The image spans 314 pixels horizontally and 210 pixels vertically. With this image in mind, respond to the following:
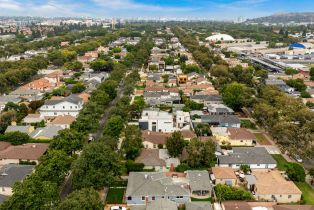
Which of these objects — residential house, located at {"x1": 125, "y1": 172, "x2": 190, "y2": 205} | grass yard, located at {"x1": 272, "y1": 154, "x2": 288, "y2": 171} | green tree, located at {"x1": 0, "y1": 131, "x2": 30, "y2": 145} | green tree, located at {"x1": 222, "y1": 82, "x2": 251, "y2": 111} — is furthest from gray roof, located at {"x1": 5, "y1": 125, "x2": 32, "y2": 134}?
grass yard, located at {"x1": 272, "y1": 154, "x2": 288, "y2": 171}

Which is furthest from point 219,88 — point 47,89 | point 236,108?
point 47,89

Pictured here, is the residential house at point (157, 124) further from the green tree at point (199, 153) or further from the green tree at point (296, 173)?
the green tree at point (296, 173)

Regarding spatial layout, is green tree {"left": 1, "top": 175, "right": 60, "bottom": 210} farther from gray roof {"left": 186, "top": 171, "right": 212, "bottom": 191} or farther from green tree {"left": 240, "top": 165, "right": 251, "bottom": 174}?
green tree {"left": 240, "top": 165, "right": 251, "bottom": 174}

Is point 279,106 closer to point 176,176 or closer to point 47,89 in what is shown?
point 176,176

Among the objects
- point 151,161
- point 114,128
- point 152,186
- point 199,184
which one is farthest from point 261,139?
point 152,186

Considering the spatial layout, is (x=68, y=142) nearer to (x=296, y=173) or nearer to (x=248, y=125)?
(x=296, y=173)

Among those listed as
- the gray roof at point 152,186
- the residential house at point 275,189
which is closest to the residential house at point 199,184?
the gray roof at point 152,186

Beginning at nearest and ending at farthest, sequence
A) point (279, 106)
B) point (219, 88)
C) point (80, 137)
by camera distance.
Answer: point (80, 137)
point (279, 106)
point (219, 88)
